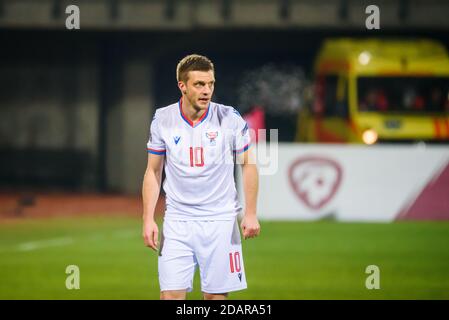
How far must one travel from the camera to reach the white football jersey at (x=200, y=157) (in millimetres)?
6891

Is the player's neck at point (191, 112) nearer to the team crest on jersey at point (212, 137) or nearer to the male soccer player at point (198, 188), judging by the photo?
the male soccer player at point (198, 188)

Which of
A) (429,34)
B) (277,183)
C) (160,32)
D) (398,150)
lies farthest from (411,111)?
(160,32)

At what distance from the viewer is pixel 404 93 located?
22.7 meters

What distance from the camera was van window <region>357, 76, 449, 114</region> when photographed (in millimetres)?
22594

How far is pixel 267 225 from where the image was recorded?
19641mm

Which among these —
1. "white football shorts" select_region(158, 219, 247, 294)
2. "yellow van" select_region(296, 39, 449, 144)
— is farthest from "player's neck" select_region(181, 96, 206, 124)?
"yellow van" select_region(296, 39, 449, 144)

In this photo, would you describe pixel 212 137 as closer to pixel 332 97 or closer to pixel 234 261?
pixel 234 261

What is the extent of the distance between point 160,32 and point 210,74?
71.2 feet

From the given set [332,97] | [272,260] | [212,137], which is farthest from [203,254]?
[332,97]

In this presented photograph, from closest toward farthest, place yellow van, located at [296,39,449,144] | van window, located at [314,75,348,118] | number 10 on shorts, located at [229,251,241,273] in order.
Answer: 1. number 10 on shorts, located at [229,251,241,273]
2. yellow van, located at [296,39,449,144]
3. van window, located at [314,75,348,118]

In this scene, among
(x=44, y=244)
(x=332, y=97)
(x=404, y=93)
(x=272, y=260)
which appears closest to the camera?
(x=272, y=260)

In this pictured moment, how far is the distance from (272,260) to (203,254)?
7358mm

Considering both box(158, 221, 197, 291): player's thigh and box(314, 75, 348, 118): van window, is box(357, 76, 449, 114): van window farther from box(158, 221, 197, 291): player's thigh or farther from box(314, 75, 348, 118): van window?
box(158, 221, 197, 291): player's thigh
